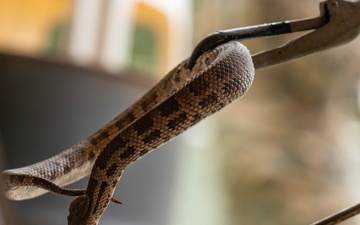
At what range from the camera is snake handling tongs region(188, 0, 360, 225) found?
0.51 meters

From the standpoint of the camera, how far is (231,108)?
1991 mm

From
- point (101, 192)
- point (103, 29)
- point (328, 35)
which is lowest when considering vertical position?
point (101, 192)

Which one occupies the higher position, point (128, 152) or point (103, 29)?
point (103, 29)

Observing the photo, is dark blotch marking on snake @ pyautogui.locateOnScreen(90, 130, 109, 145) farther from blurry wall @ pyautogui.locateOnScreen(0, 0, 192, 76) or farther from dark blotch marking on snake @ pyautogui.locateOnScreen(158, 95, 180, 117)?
blurry wall @ pyautogui.locateOnScreen(0, 0, 192, 76)

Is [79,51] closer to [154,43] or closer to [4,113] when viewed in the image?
[154,43]

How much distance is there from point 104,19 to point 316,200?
72 centimetres

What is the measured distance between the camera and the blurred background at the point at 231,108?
142cm

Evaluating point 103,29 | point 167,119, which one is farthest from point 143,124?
point 103,29

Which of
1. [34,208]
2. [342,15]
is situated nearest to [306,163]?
[34,208]

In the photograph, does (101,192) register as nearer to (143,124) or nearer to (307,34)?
(143,124)

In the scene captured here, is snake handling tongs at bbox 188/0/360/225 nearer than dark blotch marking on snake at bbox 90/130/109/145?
Yes

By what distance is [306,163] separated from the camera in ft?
6.06

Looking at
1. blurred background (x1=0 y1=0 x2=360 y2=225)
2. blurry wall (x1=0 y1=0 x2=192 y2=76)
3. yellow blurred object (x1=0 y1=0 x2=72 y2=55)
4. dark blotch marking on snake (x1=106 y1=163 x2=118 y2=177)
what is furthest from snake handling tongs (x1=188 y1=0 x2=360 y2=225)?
yellow blurred object (x1=0 y1=0 x2=72 y2=55)

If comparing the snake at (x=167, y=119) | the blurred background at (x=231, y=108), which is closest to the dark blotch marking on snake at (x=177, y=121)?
the snake at (x=167, y=119)
